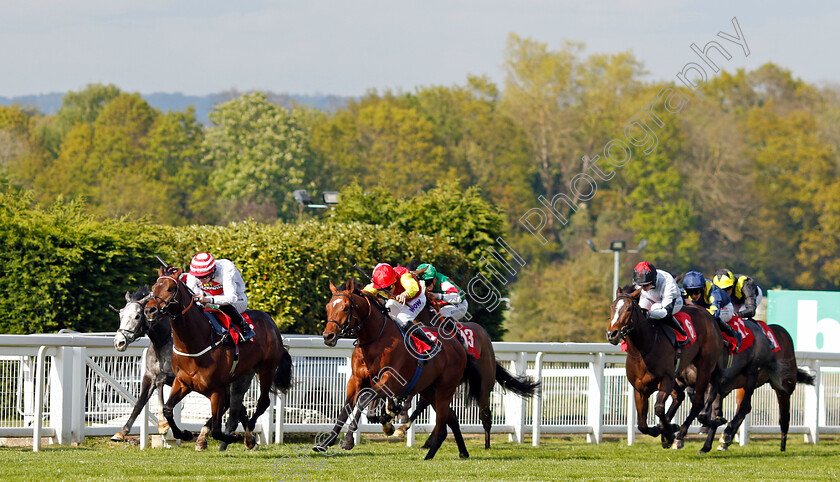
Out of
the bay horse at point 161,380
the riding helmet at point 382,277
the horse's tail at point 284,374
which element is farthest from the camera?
the horse's tail at point 284,374

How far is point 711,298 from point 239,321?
482 centimetres

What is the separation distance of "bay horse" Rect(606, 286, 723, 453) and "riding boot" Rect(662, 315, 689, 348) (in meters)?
0.08

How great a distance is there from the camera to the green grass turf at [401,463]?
8.23 metres

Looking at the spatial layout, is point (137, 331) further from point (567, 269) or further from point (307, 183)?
point (307, 183)

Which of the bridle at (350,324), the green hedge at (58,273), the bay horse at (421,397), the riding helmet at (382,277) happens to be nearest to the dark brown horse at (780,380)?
the bay horse at (421,397)

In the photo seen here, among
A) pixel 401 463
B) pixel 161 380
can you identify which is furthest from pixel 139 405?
pixel 401 463

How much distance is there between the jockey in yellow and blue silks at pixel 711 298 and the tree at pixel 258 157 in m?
46.2

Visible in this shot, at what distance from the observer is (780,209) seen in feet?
203

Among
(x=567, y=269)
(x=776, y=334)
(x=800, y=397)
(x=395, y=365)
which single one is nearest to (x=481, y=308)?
(x=800, y=397)

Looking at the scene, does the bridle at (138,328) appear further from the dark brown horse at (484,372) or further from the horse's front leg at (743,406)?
the horse's front leg at (743,406)

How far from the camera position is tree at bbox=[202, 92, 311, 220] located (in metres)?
59.1

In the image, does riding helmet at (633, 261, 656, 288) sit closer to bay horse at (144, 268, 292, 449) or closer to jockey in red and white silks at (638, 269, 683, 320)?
jockey in red and white silks at (638, 269, 683, 320)

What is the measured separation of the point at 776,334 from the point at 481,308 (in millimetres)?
8637

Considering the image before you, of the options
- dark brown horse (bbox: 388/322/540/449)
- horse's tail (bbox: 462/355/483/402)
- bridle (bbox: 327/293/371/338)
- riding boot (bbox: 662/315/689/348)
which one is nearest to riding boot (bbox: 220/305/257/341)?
bridle (bbox: 327/293/371/338)
